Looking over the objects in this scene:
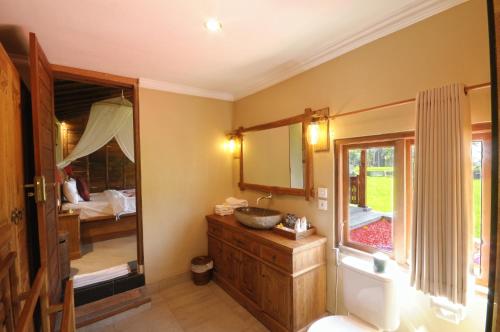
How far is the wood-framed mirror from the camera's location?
2318 mm

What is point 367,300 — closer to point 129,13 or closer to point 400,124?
point 400,124

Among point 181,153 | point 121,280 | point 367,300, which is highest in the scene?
point 181,153

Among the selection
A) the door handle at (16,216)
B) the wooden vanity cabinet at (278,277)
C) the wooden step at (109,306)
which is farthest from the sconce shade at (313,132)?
the wooden step at (109,306)

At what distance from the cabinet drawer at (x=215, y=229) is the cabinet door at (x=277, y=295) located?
85cm

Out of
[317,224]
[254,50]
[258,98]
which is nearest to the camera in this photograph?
[254,50]

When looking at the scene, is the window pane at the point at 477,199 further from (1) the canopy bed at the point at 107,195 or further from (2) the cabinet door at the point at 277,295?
(1) the canopy bed at the point at 107,195

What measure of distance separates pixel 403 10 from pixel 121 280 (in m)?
3.63

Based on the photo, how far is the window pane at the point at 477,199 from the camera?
4.38 ft

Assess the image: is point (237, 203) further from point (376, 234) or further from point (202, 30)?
point (202, 30)

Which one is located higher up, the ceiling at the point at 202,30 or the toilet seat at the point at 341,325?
the ceiling at the point at 202,30

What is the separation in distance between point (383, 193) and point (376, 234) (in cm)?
35

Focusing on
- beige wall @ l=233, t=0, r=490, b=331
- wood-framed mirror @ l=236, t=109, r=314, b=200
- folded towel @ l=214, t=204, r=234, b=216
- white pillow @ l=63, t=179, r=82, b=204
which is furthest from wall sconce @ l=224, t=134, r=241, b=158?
white pillow @ l=63, t=179, r=82, b=204

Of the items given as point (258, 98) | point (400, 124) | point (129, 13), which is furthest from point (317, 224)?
point (129, 13)

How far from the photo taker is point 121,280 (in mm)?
2582
